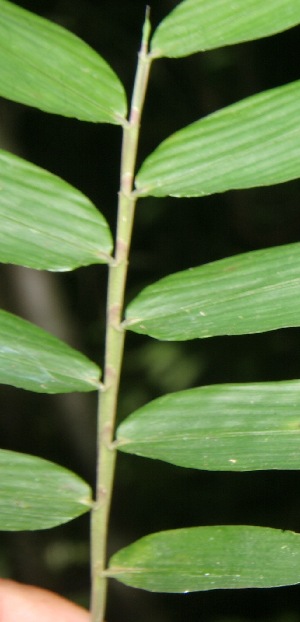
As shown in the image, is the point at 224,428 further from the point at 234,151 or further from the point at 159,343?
the point at 159,343

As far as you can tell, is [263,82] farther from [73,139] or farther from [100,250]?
[100,250]

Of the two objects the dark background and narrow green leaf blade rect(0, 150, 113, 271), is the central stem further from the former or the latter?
the dark background

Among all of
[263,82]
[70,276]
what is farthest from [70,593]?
[263,82]

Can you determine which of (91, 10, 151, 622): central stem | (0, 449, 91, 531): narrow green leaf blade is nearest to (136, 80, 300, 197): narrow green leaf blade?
(91, 10, 151, 622): central stem

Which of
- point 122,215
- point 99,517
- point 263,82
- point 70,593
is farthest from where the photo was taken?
point 70,593

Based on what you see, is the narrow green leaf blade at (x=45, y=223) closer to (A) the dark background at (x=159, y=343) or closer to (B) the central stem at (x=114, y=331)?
(B) the central stem at (x=114, y=331)

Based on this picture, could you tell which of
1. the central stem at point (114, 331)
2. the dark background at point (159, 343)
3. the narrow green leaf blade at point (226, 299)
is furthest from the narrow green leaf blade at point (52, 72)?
the dark background at point (159, 343)
